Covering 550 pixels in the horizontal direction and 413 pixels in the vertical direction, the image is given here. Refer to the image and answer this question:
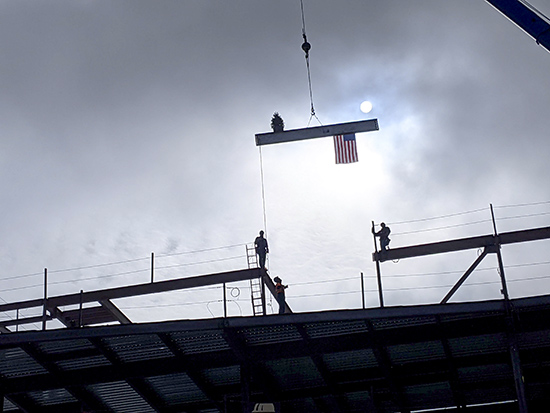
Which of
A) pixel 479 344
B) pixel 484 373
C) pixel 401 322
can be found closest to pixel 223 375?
pixel 401 322

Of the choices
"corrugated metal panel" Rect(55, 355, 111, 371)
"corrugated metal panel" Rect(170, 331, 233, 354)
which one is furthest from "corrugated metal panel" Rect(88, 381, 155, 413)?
"corrugated metal panel" Rect(170, 331, 233, 354)

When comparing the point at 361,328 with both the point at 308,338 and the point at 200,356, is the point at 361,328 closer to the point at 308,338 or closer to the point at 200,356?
the point at 308,338

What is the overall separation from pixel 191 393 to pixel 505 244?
11477mm

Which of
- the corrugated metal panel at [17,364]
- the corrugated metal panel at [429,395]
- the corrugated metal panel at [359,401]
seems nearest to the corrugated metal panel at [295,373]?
the corrugated metal panel at [359,401]

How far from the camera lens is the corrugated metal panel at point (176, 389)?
22672 mm

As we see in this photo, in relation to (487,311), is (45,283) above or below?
above

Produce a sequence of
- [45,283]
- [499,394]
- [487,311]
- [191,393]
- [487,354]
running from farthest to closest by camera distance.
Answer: [45,283]
[499,394]
[191,393]
[487,354]
[487,311]

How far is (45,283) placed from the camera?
2719 centimetres

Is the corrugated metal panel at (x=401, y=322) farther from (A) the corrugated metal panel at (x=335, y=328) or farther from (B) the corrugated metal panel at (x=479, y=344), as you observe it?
(B) the corrugated metal panel at (x=479, y=344)

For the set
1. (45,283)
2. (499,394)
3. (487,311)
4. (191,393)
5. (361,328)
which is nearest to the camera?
(487,311)

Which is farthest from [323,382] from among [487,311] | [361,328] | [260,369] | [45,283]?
[45,283]

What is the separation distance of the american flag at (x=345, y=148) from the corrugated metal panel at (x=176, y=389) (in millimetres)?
9669

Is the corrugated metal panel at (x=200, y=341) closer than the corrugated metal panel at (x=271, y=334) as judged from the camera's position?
No

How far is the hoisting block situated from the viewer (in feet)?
88.1
